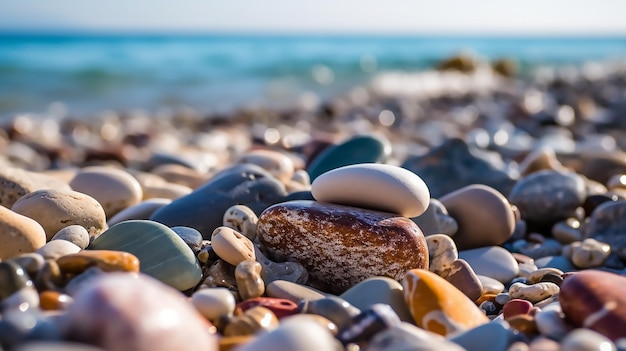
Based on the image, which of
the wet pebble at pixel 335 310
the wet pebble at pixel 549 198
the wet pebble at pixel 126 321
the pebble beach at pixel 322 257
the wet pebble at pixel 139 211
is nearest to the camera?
the wet pebble at pixel 126 321

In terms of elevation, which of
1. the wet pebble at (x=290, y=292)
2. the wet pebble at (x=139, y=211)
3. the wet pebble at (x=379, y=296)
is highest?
the wet pebble at (x=379, y=296)

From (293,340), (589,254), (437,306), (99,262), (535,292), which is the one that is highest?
(293,340)

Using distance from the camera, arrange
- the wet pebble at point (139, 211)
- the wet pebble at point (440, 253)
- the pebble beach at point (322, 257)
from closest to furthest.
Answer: the pebble beach at point (322, 257) < the wet pebble at point (440, 253) < the wet pebble at point (139, 211)

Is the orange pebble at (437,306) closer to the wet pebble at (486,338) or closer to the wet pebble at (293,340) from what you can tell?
the wet pebble at (486,338)

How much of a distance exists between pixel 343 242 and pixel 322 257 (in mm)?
102

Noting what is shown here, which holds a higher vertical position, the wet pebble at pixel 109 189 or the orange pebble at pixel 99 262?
the orange pebble at pixel 99 262

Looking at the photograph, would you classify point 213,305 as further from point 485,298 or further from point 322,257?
point 485,298

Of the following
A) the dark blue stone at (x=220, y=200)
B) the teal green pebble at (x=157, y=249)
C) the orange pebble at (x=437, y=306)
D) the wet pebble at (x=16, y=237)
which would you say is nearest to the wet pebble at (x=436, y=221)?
the dark blue stone at (x=220, y=200)

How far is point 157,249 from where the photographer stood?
202cm

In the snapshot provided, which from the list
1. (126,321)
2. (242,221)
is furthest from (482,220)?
(126,321)

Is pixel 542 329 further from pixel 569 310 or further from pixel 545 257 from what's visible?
pixel 545 257

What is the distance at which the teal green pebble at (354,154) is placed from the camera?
346 cm

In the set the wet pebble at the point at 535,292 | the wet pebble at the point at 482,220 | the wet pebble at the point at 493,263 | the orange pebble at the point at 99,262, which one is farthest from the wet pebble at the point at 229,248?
the wet pebble at the point at 482,220

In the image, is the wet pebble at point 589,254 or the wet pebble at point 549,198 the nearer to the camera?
the wet pebble at point 589,254
